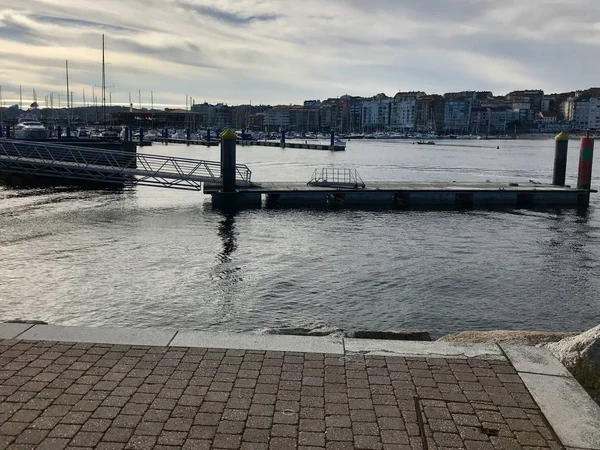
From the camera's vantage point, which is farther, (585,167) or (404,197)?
(585,167)

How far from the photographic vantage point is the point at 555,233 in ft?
79.2

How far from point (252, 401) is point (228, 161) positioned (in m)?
25.2

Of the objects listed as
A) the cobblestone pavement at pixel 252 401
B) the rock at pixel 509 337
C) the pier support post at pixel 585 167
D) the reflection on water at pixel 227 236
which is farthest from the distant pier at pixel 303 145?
the cobblestone pavement at pixel 252 401

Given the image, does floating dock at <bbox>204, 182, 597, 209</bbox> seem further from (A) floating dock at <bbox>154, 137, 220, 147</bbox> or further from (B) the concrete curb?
(A) floating dock at <bbox>154, 137, 220, 147</bbox>

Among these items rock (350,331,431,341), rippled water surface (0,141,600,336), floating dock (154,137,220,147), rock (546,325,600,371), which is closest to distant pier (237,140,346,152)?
floating dock (154,137,220,147)

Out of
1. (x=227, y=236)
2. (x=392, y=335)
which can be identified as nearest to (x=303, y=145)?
(x=227, y=236)

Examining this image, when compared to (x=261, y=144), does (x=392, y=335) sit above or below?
below

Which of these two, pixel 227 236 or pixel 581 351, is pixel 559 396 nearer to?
pixel 581 351

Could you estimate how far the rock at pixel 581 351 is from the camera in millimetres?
6238

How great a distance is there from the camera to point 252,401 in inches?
202

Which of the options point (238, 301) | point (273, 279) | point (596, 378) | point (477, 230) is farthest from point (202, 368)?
point (477, 230)

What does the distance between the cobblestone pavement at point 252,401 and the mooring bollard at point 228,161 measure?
2361 cm

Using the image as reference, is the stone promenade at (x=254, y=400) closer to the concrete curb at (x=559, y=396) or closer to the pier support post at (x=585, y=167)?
the concrete curb at (x=559, y=396)

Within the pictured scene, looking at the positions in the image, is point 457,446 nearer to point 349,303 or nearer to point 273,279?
point 349,303
